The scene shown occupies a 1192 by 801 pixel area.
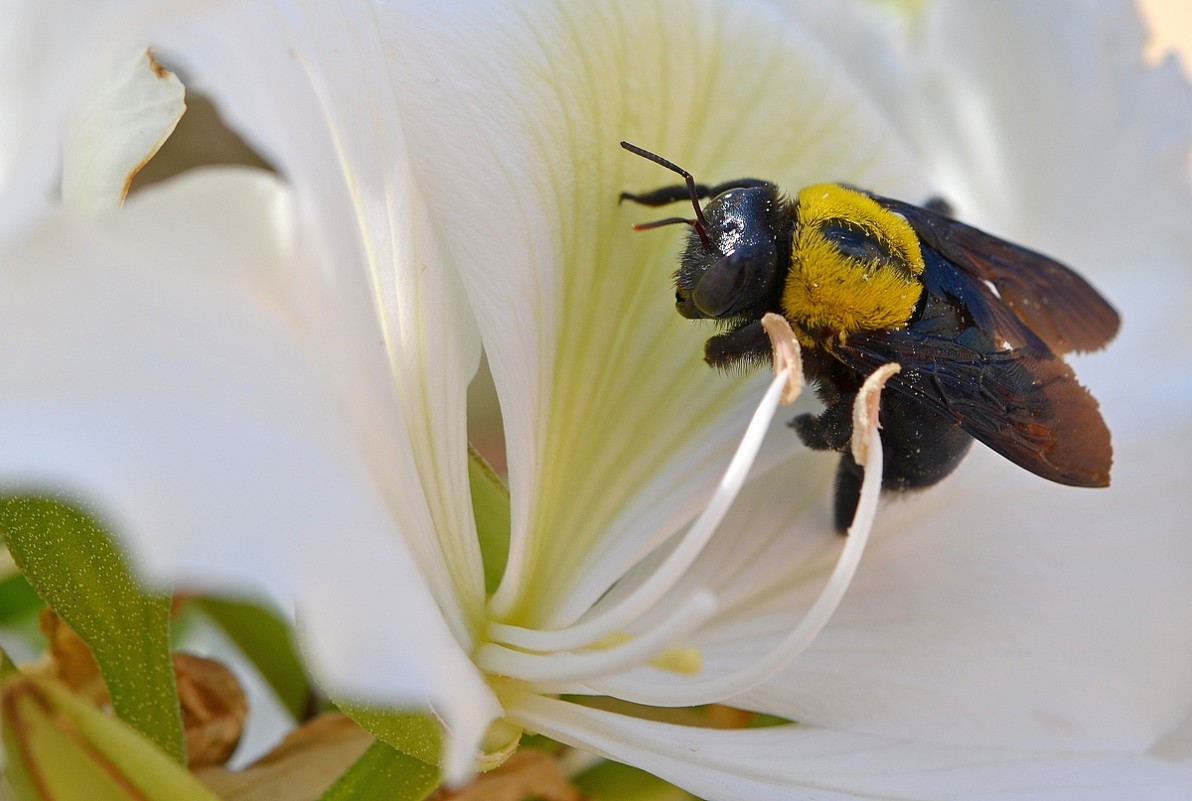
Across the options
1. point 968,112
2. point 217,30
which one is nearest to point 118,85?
point 217,30

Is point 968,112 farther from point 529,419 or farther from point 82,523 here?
point 82,523

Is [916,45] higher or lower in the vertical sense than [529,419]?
higher

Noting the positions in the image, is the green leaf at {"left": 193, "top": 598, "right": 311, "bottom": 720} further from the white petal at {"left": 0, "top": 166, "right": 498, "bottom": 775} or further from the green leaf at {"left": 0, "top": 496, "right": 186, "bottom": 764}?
the white petal at {"left": 0, "top": 166, "right": 498, "bottom": 775}

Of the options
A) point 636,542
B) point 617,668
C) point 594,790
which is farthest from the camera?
point 594,790

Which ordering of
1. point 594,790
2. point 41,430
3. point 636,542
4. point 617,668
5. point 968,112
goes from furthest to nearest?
point 968,112 → point 594,790 → point 636,542 → point 617,668 → point 41,430

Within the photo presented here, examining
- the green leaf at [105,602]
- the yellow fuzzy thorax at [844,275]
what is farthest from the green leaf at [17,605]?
the yellow fuzzy thorax at [844,275]

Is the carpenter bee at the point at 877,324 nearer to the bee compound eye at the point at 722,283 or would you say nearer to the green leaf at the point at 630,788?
the bee compound eye at the point at 722,283

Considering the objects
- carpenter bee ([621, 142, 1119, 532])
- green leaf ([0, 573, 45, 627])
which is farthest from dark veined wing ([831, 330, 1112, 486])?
green leaf ([0, 573, 45, 627])

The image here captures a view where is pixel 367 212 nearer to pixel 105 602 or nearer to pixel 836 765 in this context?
pixel 105 602
